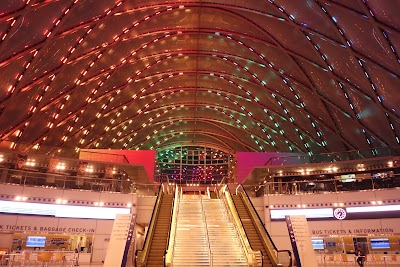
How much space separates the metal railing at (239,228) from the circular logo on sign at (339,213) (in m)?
7.31

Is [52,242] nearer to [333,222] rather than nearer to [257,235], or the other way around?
[257,235]

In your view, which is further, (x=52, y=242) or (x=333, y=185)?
(x=333, y=185)

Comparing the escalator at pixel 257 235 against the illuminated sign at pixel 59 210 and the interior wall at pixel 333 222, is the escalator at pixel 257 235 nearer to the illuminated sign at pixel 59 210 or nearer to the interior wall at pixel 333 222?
the interior wall at pixel 333 222

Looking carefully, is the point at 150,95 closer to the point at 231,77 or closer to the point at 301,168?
the point at 231,77

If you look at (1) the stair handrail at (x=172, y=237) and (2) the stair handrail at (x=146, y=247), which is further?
(2) the stair handrail at (x=146, y=247)

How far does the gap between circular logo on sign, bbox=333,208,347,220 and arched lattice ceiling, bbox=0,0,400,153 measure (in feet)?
30.5

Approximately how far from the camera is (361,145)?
3634cm

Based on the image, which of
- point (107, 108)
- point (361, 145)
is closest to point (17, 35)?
point (107, 108)

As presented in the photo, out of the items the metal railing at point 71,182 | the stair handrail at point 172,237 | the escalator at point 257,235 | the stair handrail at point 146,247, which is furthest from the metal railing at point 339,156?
the stair handrail at point 146,247

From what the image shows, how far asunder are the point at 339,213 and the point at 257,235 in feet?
29.5

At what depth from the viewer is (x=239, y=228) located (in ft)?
59.6

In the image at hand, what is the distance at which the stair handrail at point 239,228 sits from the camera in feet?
49.4

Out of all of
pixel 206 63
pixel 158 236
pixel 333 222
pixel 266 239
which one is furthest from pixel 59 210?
pixel 206 63

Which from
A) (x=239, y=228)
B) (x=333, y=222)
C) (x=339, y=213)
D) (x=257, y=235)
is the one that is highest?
(x=339, y=213)
